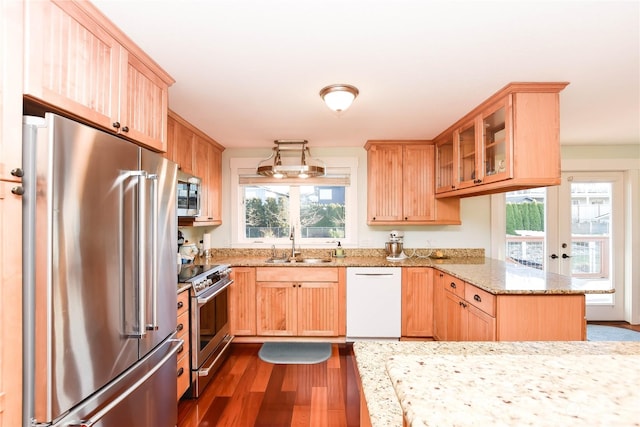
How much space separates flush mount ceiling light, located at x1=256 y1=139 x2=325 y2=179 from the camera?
3.13m

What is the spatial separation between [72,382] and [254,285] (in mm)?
2143

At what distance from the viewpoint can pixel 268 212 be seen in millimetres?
3896

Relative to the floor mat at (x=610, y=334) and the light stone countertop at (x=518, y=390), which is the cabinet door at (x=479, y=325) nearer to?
the light stone countertop at (x=518, y=390)

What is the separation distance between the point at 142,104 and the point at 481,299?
261 centimetres

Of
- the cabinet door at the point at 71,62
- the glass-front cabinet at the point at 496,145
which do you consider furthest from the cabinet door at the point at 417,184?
the cabinet door at the point at 71,62

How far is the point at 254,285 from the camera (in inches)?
128

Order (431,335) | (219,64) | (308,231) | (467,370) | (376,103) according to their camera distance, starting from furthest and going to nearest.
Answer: (308,231)
(431,335)
(376,103)
(219,64)
(467,370)

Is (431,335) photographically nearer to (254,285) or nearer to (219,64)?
(254,285)

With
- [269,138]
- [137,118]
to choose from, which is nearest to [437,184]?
[269,138]

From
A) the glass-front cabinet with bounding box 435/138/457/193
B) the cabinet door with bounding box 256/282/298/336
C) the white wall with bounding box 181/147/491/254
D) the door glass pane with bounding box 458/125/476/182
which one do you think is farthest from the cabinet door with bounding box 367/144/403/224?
the cabinet door with bounding box 256/282/298/336

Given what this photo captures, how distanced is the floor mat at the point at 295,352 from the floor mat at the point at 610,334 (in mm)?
2915

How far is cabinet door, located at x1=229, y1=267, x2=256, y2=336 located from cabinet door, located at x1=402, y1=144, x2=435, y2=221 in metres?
1.96

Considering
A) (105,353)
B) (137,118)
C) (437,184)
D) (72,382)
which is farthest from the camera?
(437,184)

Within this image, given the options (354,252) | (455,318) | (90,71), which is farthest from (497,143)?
(90,71)
